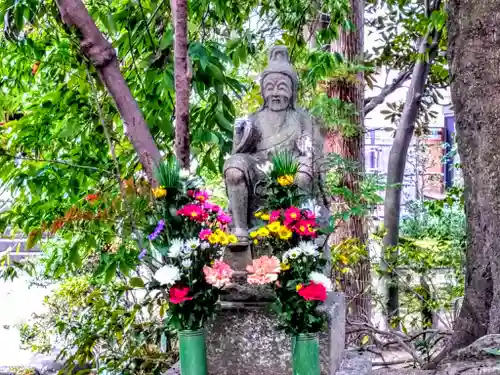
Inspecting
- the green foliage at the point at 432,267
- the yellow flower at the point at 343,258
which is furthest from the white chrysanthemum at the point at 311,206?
the green foliage at the point at 432,267

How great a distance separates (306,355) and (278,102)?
127 centimetres

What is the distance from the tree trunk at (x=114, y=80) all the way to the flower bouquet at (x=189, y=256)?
0.42m

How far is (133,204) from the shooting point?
10.9 feet

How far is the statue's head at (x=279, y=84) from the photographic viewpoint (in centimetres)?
300

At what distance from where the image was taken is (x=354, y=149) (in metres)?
5.45

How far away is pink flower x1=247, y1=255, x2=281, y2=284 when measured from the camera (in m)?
2.31

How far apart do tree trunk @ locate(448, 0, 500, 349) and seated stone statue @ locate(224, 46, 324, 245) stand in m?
0.84

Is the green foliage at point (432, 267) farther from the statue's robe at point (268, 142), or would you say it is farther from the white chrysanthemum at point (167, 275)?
the white chrysanthemum at point (167, 275)

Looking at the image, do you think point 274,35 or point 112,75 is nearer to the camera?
point 112,75

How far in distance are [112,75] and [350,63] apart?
9.19 ft

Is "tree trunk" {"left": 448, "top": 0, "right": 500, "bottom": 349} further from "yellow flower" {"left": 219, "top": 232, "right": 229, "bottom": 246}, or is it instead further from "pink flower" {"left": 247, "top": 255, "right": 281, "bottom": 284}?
"yellow flower" {"left": 219, "top": 232, "right": 229, "bottom": 246}

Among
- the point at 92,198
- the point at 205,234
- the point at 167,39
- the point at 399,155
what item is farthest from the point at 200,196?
the point at 399,155

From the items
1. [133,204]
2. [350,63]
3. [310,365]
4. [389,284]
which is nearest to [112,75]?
[133,204]

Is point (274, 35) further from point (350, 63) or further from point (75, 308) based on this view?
point (75, 308)
